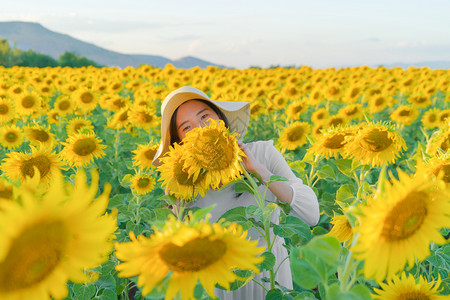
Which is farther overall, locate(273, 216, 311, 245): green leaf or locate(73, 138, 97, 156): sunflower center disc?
locate(73, 138, 97, 156): sunflower center disc

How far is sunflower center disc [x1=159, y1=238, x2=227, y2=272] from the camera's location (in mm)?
742

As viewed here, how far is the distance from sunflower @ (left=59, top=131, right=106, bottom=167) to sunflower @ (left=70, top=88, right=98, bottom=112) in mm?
3286

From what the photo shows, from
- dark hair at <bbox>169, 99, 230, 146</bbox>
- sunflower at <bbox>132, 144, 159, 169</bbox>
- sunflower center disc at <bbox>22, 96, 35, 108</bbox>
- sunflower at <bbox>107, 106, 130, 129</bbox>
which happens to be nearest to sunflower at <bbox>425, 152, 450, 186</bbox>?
dark hair at <bbox>169, 99, 230, 146</bbox>

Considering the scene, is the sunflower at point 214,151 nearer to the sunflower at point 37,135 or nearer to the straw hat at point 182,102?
the straw hat at point 182,102

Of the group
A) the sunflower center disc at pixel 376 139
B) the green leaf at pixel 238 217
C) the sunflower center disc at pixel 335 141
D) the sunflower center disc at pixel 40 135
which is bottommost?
the sunflower center disc at pixel 40 135

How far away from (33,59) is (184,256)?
101 feet

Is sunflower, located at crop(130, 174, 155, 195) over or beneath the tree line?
beneath

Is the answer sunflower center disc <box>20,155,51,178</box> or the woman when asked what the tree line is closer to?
sunflower center disc <box>20,155,51,178</box>

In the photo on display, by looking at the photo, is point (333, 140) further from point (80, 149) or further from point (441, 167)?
point (80, 149)

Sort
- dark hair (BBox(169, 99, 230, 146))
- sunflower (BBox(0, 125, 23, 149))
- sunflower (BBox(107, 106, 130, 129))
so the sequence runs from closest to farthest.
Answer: dark hair (BBox(169, 99, 230, 146)) → sunflower (BBox(0, 125, 23, 149)) → sunflower (BBox(107, 106, 130, 129))

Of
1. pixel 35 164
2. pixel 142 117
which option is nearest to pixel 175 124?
pixel 35 164

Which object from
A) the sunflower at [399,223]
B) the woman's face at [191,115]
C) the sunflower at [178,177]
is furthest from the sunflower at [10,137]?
the sunflower at [399,223]

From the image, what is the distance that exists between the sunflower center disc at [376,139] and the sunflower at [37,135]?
2960mm

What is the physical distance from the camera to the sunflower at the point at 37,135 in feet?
11.4
